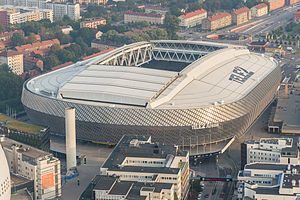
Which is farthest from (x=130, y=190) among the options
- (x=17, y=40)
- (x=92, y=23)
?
(x=92, y=23)

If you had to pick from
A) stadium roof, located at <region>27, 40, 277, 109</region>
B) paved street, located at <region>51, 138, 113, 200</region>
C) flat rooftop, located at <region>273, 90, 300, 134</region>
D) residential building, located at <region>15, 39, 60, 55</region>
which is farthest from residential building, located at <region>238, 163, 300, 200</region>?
residential building, located at <region>15, 39, 60, 55</region>

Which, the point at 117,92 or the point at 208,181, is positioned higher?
the point at 117,92

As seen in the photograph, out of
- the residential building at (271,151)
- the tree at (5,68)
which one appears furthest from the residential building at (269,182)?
the tree at (5,68)

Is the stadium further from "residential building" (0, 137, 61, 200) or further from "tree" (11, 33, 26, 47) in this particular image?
"tree" (11, 33, 26, 47)

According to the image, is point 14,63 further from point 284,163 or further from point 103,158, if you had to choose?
point 284,163

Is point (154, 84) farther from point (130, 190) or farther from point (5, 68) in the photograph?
point (5, 68)

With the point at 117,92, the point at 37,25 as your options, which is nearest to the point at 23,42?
the point at 37,25

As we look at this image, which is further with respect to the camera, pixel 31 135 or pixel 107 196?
pixel 31 135
